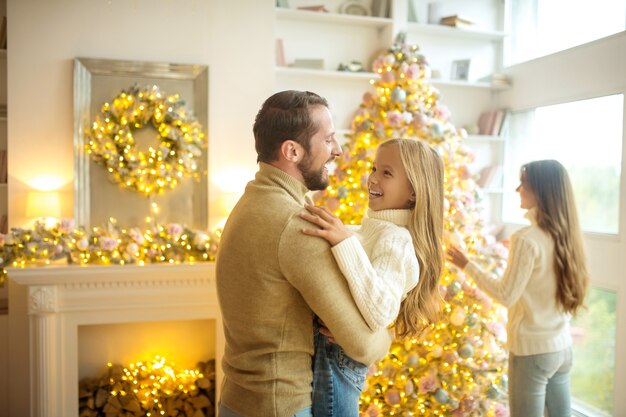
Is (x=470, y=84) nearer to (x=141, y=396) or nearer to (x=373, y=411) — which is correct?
(x=373, y=411)

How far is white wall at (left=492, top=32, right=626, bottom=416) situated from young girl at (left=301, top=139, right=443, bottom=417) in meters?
2.29

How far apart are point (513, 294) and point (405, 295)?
3.52 ft

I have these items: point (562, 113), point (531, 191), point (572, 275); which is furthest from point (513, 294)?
point (562, 113)

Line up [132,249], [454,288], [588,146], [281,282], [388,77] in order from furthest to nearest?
[588,146] → [132,249] → [388,77] → [454,288] → [281,282]

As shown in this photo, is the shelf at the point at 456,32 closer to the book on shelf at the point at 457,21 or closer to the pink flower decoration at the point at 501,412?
the book on shelf at the point at 457,21

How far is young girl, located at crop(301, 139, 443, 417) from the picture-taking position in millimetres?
1395

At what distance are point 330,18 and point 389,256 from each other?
340 centimetres

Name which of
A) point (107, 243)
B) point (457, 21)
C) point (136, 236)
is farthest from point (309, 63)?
point (107, 243)

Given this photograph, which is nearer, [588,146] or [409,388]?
[409,388]

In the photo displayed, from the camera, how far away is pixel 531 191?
2574 mm

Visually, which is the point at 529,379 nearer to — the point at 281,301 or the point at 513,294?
the point at 513,294

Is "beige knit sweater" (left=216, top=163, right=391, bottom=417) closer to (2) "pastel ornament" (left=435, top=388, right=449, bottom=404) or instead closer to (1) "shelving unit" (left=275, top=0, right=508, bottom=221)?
(2) "pastel ornament" (left=435, top=388, right=449, bottom=404)

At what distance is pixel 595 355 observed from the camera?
3850 mm

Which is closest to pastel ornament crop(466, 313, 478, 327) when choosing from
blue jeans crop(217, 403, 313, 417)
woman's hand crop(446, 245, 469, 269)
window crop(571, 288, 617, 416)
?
woman's hand crop(446, 245, 469, 269)
